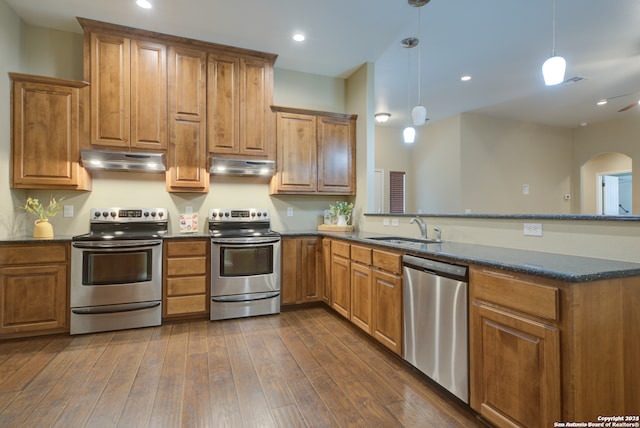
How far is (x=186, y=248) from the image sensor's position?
127 inches

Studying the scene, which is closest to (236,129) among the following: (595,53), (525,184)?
(595,53)

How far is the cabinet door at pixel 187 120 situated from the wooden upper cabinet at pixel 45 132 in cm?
85

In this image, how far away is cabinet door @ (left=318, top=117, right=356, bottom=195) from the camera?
13.3ft

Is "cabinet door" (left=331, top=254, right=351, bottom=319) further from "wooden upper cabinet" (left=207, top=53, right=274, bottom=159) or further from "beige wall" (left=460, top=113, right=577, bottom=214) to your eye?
"beige wall" (left=460, top=113, right=577, bottom=214)

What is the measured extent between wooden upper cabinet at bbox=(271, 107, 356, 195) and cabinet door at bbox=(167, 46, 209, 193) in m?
0.89

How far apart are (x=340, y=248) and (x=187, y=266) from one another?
1.60 m

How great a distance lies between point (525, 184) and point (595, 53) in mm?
3007

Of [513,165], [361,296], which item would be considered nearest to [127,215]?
[361,296]

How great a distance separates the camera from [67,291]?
2.88 m

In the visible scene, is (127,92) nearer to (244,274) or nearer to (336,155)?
(244,274)

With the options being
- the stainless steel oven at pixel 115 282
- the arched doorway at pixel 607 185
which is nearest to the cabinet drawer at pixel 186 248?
the stainless steel oven at pixel 115 282

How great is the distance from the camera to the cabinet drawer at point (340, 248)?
3076 millimetres

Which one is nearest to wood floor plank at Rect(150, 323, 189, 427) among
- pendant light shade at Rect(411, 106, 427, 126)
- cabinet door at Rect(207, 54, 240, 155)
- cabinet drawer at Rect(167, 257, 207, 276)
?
cabinet drawer at Rect(167, 257, 207, 276)

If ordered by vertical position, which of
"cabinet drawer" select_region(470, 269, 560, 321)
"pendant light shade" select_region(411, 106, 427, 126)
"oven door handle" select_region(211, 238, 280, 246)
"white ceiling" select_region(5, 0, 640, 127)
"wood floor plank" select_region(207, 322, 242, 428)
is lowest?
"wood floor plank" select_region(207, 322, 242, 428)
